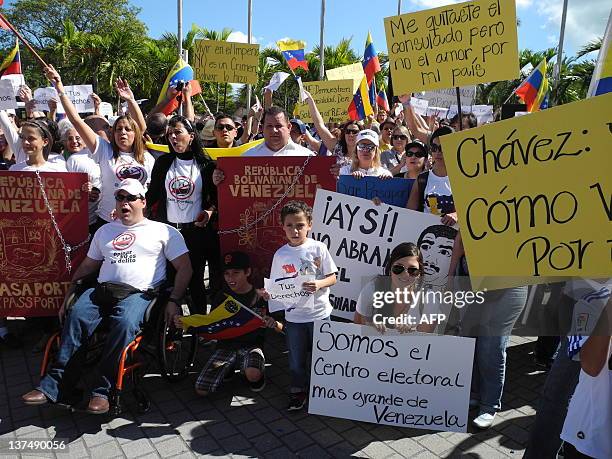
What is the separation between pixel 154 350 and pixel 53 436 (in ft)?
2.71

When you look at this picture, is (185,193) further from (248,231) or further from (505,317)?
(505,317)

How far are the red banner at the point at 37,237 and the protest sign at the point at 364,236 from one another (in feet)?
6.50

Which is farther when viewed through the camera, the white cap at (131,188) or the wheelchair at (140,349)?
the white cap at (131,188)

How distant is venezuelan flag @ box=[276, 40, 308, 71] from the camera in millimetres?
10828

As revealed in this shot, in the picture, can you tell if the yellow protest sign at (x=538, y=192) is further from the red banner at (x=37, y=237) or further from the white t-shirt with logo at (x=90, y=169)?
the white t-shirt with logo at (x=90, y=169)

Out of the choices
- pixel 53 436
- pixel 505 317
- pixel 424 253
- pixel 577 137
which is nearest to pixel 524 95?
pixel 424 253

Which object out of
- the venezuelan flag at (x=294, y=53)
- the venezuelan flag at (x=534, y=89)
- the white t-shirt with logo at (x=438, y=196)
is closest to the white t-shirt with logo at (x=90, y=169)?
the white t-shirt with logo at (x=438, y=196)

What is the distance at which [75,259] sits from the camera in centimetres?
386

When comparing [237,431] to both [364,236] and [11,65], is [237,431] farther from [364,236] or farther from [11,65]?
[11,65]

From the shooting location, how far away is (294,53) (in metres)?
10.9

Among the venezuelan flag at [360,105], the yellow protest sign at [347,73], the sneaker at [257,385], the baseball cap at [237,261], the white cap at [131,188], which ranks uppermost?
the yellow protest sign at [347,73]

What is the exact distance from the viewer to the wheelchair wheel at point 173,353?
10.9 feet

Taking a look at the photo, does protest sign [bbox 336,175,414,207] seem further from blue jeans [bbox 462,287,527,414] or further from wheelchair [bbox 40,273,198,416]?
wheelchair [bbox 40,273,198,416]

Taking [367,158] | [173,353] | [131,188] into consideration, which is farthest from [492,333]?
[131,188]
